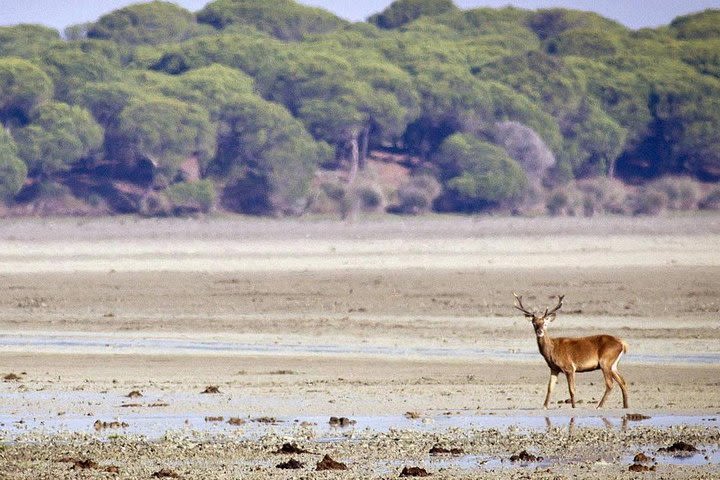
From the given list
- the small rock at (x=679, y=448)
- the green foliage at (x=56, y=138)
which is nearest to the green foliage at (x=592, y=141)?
the green foliage at (x=56, y=138)

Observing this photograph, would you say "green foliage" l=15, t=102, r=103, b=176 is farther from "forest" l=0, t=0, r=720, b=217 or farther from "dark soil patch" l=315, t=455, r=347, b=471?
"dark soil patch" l=315, t=455, r=347, b=471

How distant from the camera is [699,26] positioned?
86.3 meters

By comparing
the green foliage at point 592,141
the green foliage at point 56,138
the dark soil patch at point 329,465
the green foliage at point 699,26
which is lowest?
the dark soil patch at point 329,465

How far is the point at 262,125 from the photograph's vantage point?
55.6m

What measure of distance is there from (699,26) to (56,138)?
4487 cm

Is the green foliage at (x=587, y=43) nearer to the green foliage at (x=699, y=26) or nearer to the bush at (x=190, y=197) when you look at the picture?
the green foliage at (x=699, y=26)

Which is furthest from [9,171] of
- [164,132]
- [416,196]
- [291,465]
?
[291,465]

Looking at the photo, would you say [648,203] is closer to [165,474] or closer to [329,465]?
[329,465]

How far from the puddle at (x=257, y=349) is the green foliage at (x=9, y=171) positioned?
3156 centimetres

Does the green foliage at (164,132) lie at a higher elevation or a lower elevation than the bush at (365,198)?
higher

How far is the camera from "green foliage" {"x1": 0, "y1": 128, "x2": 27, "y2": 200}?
51.8 m

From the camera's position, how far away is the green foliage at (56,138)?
5344cm

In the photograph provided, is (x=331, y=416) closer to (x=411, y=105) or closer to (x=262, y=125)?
(x=262, y=125)

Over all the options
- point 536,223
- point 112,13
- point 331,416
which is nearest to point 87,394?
point 331,416
